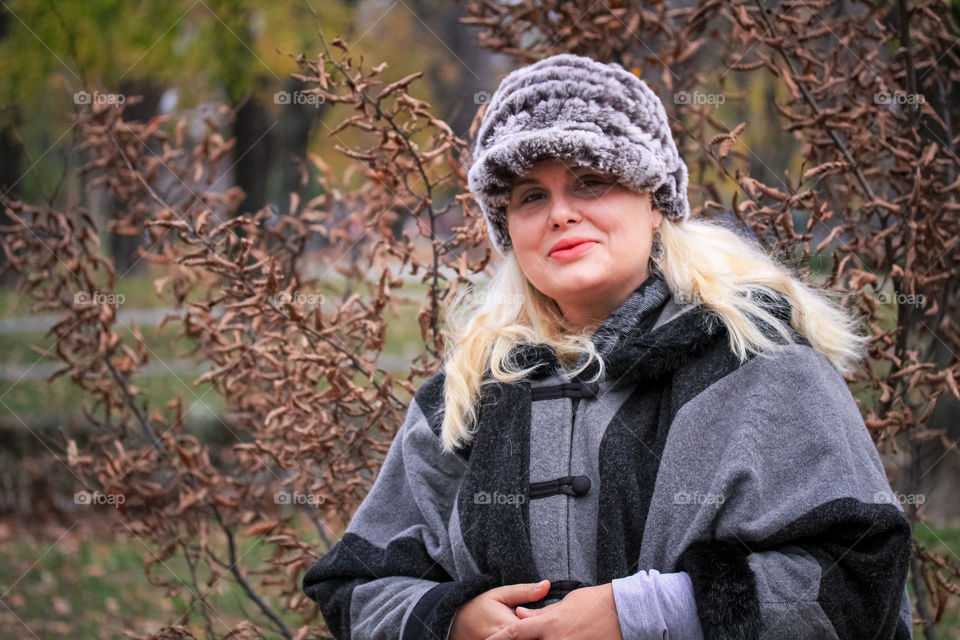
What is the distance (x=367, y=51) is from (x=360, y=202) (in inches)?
270

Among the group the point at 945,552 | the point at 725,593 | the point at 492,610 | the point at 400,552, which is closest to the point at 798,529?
the point at 725,593

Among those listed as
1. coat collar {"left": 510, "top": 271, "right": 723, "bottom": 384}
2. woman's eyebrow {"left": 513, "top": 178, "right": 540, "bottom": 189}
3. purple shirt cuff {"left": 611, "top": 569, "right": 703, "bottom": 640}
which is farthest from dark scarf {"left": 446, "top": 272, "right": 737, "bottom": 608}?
woman's eyebrow {"left": 513, "top": 178, "right": 540, "bottom": 189}

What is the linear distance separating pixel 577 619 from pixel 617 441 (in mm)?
386

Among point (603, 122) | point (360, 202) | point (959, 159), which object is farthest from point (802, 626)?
point (360, 202)

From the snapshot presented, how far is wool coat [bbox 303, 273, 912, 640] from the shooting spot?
6.06 feet

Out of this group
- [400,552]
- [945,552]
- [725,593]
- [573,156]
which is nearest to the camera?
[725,593]

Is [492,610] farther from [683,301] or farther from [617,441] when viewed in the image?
[683,301]

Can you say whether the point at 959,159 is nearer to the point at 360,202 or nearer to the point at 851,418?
the point at 851,418

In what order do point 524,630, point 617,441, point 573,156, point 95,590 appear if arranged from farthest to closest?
1. point 95,590
2. point 573,156
3. point 617,441
4. point 524,630

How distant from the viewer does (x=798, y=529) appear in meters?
1.85

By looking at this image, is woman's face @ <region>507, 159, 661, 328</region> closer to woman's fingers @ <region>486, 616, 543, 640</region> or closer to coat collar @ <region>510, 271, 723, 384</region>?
coat collar @ <region>510, 271, 723, 384</region>

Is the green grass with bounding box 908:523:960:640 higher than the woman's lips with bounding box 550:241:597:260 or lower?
lower

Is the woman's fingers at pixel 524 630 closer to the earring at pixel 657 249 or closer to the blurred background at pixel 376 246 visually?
the earring at pixel 657 249

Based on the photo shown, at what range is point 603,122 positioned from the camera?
2252mm
